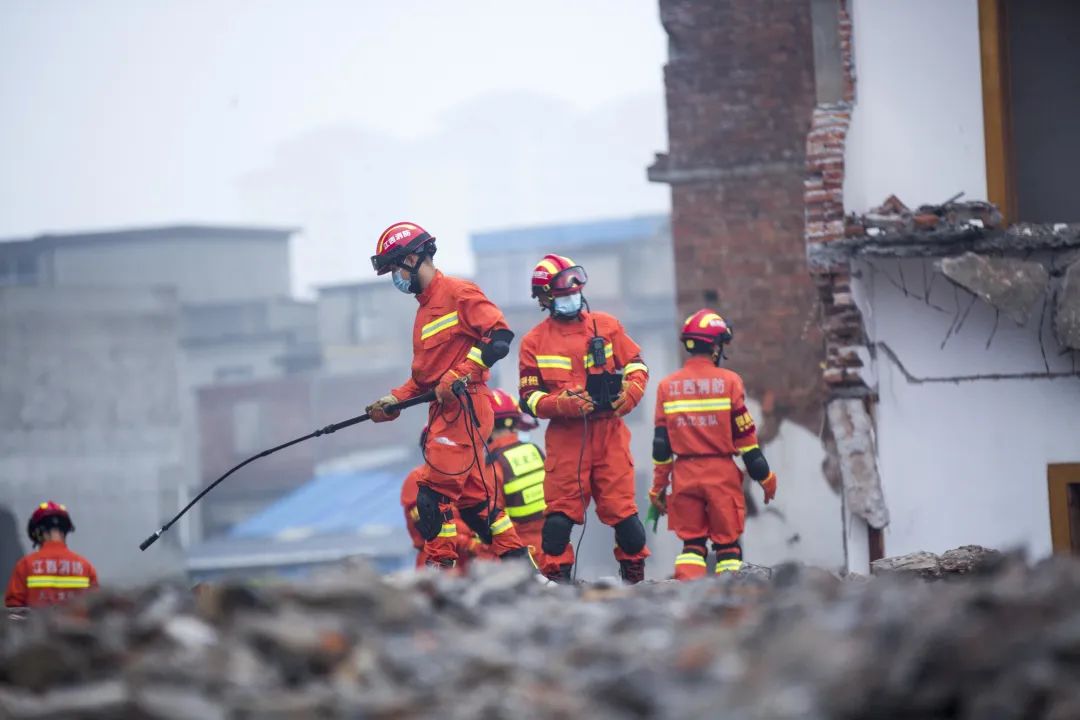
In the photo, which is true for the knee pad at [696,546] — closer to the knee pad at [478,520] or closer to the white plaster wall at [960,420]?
the knee pad at [478,520]

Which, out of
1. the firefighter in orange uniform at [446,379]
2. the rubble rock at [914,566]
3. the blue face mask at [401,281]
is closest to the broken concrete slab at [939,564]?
the rubble rock at [914,566]

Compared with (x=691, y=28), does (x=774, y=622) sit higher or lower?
lower

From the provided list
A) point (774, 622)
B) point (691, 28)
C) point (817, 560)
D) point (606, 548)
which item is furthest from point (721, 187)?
point (606, 548)

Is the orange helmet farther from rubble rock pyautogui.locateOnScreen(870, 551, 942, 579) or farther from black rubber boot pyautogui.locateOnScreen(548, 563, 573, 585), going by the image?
rubble rock pyautogui.locateOnScreen(870, 551, 942, 579)

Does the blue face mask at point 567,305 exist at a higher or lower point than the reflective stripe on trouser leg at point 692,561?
higher

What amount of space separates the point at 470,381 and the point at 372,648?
14.7 ft

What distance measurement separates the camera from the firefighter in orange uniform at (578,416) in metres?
10.3

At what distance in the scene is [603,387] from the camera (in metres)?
10.3

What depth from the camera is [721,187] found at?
1659cm

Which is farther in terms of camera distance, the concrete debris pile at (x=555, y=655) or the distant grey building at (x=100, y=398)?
the distant grey building at (x=100, y=398)

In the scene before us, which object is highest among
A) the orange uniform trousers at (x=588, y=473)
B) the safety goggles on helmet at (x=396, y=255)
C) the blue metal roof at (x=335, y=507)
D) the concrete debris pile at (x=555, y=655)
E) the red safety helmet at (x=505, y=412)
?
the safety goggles on helmet at (x=396, y=255)

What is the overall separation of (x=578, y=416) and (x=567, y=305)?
0.72m

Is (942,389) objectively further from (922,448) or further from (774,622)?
(774,622)

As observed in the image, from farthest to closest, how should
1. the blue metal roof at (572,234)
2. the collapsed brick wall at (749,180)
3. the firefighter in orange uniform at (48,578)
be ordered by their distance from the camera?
the blue metal roof at (572,234)
the collapsed brick wall at (749,180)
the firefighter in orange uniform at (48,578)
